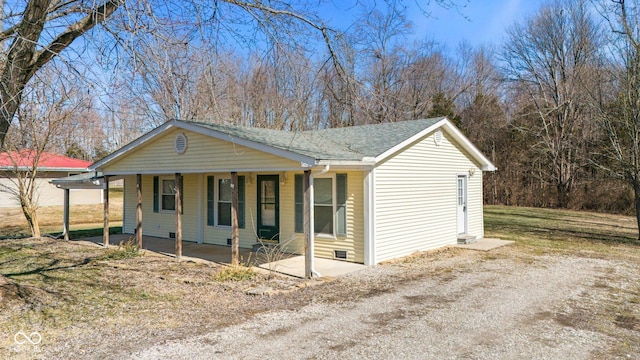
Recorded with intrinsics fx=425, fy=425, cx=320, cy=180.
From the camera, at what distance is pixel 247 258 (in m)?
10.2

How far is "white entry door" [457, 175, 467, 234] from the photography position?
13.0 metres

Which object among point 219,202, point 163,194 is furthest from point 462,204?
point 163,194

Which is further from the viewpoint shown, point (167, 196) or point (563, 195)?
point (563, 195)

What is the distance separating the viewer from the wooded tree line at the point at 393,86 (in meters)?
5.21

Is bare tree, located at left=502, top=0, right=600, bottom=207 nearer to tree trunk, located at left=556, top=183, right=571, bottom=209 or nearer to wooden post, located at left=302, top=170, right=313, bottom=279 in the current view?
tree trunk, located at left=556, top=183, right=571, bottom=209

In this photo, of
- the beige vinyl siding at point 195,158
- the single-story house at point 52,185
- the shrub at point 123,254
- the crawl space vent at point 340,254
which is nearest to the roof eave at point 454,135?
the crawl space vent at point 340,254

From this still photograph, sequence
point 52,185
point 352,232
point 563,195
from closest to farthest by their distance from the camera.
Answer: point 352,232 < point 52,185 < point 563,195

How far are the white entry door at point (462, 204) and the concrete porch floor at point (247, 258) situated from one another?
5.00 metres

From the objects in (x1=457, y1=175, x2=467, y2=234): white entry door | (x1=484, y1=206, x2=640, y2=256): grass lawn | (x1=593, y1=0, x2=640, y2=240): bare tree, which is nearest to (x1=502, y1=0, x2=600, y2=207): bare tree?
(x1=484, y1=206, x2=640, y2=256): grass lawn

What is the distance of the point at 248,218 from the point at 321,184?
2.55 meters

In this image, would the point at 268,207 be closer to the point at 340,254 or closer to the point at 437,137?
the point at 340,254

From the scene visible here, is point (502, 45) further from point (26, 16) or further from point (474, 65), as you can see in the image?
point (26, 16)

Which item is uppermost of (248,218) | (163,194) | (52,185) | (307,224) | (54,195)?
(52,185)

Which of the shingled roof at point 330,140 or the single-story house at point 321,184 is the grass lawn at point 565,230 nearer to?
the single-story house at point 321,184
